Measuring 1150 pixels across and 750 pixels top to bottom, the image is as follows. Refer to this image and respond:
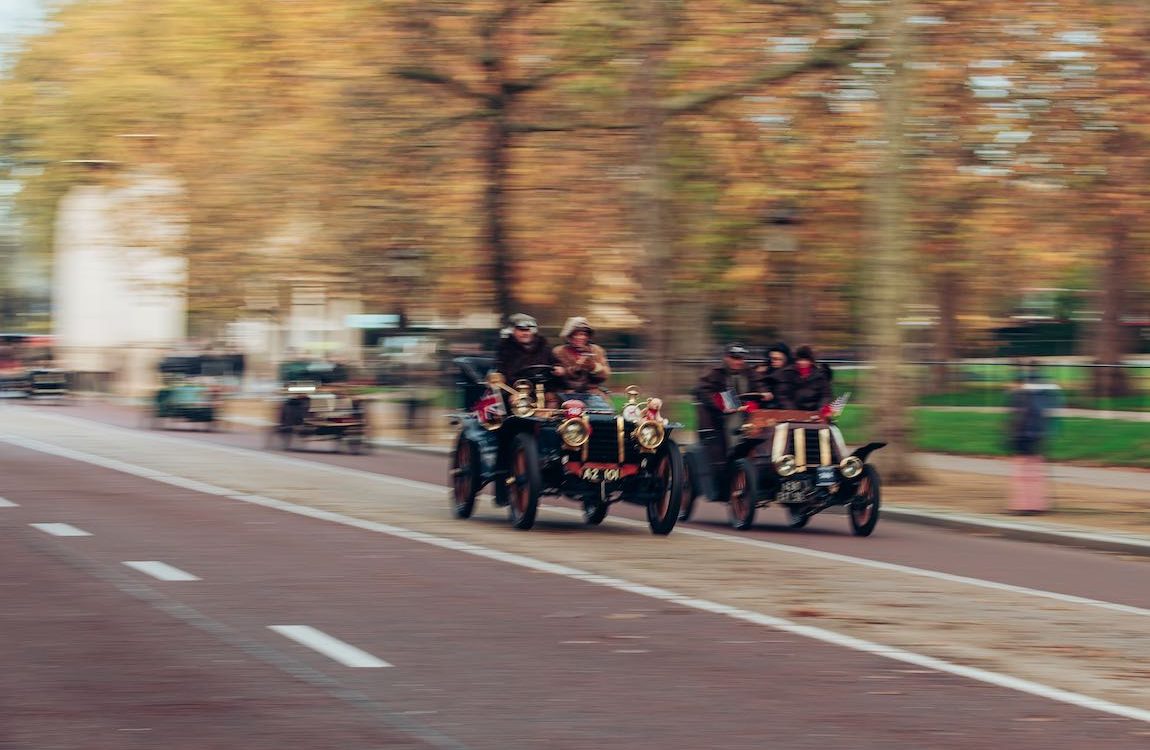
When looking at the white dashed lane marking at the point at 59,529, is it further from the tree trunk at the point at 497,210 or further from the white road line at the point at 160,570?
the tree trunk at the point at 497,210

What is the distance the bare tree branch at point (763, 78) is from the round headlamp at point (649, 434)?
9.82 m

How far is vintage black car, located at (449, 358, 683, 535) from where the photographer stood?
14852mm

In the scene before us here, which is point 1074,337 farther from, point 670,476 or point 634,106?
point 670,476

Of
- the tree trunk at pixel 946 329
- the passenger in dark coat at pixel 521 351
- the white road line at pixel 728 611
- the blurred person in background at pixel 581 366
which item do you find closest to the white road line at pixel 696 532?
the blurred person in background at pixel 581 366

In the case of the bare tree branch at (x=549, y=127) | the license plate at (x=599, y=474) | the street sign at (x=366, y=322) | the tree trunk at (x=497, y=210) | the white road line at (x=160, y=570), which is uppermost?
the bare tree branch at (x=549, y=127)

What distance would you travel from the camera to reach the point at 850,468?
1562 cm

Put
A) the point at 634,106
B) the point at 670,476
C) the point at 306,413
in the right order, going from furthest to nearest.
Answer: the point at 306,413
the point at 634,106
the point at 670,476

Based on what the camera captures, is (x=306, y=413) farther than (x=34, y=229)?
No

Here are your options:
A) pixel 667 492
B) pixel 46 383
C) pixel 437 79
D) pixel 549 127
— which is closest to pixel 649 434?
pixel 667 492

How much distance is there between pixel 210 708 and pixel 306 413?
2077 cm

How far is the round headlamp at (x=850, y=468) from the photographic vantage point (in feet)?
51.2

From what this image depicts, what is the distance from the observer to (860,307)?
30.8m

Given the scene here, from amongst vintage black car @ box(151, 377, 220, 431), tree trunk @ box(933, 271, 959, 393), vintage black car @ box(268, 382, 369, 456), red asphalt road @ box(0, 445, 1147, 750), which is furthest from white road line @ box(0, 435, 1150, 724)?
vintage black car @ box(151, 377, 220, 431)

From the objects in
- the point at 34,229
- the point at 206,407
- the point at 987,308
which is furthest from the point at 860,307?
the point at 34,229
